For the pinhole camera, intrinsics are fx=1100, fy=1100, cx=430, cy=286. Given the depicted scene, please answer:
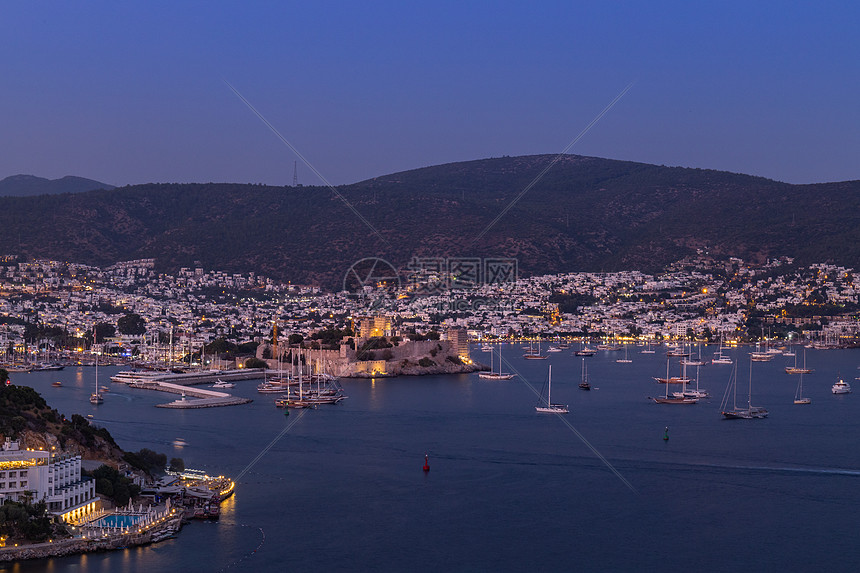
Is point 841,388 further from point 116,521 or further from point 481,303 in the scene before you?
point 481,303

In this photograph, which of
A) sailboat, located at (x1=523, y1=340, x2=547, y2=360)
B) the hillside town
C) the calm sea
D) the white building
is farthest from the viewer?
the hillside town

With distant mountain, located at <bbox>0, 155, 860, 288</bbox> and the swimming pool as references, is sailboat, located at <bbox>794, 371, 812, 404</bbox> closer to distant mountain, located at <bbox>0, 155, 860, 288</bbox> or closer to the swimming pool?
the swimming pool

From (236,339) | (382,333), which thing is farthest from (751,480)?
(236,339)

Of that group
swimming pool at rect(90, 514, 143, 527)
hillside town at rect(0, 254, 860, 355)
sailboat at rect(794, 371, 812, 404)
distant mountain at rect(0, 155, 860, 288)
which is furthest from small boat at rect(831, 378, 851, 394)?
distant mountain at rect(0, 155, 860, 288)

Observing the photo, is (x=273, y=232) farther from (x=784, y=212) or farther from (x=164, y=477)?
(x=164, y=477)

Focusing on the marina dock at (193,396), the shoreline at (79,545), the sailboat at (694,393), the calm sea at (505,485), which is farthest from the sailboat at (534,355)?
the shoreline at (79,545)

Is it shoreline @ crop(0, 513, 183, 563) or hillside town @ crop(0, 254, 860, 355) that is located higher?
hillside town @ crop(0, 254, 860, 355)
